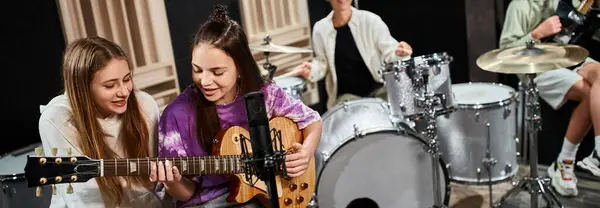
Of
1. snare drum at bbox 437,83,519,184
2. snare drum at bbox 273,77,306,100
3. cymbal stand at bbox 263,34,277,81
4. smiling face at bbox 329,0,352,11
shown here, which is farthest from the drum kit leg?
cymbal stand at bbox 263,34,277,81

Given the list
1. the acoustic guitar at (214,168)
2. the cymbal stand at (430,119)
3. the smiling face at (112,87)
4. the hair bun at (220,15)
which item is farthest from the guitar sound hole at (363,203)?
the smiling face at (112,87)

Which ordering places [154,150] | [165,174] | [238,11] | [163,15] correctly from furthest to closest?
1. [238,11]
2. [163,15]
3. [154,150]
4. [165,174]

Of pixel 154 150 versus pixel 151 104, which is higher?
pixel 151 104

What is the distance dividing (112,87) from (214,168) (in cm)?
49

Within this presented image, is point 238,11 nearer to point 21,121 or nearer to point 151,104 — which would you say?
point 151,104

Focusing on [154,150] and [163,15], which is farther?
[163,15]

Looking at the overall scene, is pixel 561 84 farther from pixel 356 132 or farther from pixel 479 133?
pixel 356 132

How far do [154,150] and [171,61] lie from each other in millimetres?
721

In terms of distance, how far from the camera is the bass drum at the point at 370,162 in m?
3.30

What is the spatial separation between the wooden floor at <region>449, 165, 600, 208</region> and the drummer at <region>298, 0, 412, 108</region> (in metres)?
0.90

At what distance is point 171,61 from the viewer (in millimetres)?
3055

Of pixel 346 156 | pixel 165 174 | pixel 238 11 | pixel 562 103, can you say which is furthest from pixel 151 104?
pixel 562 103

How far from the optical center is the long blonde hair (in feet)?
7.16

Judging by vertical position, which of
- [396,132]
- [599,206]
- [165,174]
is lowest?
[599,206]
